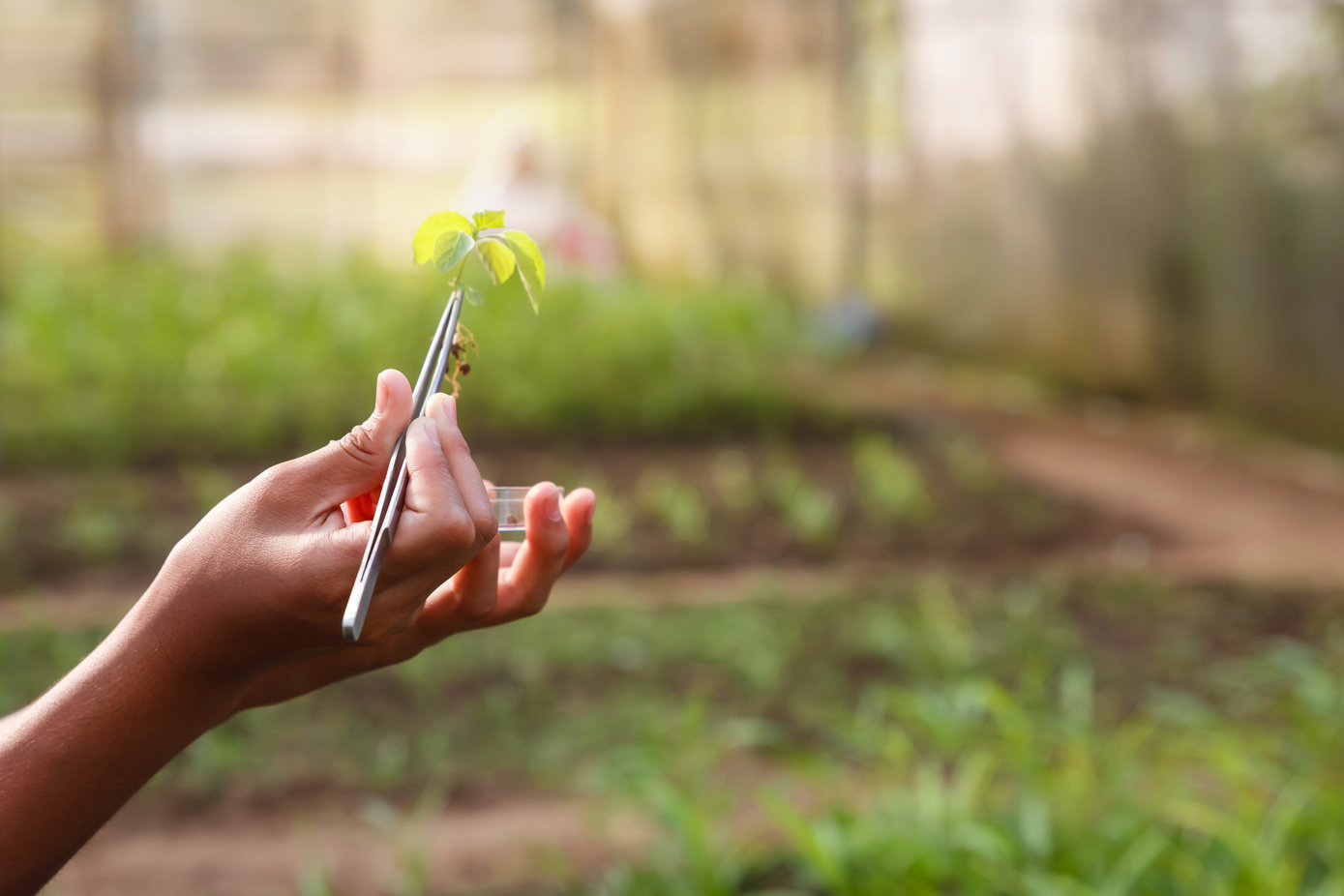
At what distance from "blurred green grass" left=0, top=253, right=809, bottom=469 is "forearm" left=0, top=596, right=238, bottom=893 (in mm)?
4645

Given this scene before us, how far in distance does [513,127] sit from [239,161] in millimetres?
2761

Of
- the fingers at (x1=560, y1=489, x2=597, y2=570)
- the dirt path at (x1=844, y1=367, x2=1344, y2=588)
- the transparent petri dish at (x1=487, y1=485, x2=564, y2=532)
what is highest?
the transparent petri dish at (x1=487, y1=485, x2=564, y2=532)

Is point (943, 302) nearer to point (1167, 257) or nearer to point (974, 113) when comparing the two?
point (974, 113)

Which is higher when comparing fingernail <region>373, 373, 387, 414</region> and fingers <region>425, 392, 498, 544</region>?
fingernail <region>373, 373, 387, 414</region>

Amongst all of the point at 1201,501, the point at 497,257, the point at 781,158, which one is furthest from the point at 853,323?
the point at 497,257

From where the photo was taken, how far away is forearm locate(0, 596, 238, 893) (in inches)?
32.9

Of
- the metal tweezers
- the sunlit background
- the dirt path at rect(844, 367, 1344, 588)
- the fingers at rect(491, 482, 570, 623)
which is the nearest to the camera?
the metal tweezers

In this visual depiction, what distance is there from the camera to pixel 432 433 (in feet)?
2.53

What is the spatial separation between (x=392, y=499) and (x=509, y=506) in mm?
140

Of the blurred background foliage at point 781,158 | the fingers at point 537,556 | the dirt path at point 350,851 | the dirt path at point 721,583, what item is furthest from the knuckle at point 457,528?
the blurred background foliage at point 781,158

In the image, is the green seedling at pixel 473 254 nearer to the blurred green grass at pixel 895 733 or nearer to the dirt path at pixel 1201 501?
the blurred green grass at pixel 895 733

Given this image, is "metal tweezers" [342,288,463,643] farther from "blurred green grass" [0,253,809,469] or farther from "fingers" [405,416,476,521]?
"blurred green grass" [0,253,809,469]

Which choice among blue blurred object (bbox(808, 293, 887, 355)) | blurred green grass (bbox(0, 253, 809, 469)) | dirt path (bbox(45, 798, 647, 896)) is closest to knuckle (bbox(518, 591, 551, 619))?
dirt path (bbox(45, 798, 647, 896))

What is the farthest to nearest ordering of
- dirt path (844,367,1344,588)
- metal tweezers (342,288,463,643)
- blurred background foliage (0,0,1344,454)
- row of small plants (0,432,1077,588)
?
blurred background foliage (0,0,1344,454) → dirt path (844,367,1344,588) → row of small plants (0,432,1077,588) → metal tweezers (342,288,463,643)
